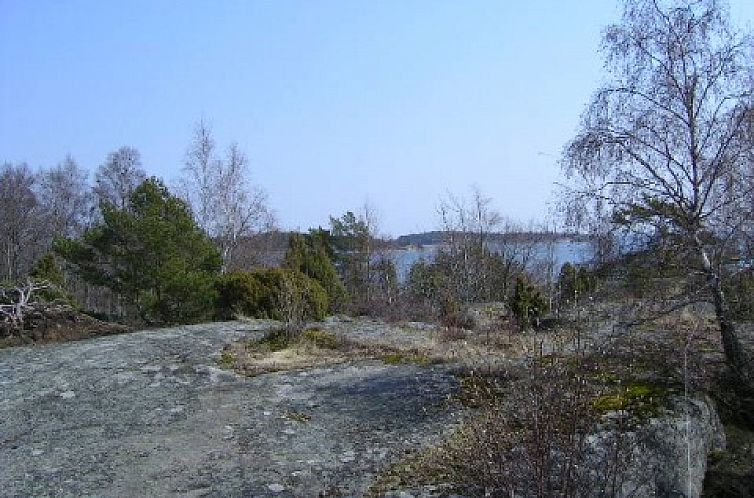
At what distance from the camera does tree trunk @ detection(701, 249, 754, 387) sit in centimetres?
672

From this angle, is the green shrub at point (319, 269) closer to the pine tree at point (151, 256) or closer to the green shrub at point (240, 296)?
the green shrub at point (240, 296)

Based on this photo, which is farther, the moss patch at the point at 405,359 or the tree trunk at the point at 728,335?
the moss patch at the point at 405,359

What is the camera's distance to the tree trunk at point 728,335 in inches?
265

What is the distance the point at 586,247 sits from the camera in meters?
7.53

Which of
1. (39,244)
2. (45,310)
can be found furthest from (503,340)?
(39,244)

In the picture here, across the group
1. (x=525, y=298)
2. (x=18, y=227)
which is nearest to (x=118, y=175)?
(x=18, y=227)

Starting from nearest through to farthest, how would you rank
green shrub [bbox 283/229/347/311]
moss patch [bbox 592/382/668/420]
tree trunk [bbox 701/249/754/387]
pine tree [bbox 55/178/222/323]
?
moss patch [bbox 592/382/668/420] < tree trunk [bbox 701/249/754/387] < pine tree [bbox 55/178/222/323] < green shrub [bbox 283/229/347/311]

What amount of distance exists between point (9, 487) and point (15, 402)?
254 centimetres

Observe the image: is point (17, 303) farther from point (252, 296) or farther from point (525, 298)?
point (525, 298)

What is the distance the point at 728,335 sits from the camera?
6801 mm

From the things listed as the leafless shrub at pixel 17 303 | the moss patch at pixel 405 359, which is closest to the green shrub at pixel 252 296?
the leafless shrub at pixel 17 303

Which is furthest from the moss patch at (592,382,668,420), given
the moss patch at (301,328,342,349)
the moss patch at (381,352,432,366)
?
the moss patch at (301,328,342,349)

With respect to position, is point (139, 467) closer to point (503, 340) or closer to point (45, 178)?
point (503, 340)

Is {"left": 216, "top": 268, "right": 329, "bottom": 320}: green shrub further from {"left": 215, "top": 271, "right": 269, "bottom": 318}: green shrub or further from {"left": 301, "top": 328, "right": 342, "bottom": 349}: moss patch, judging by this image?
{"left": 301, "top": 328, "right": 342, "bottom": 349}: moss patch
